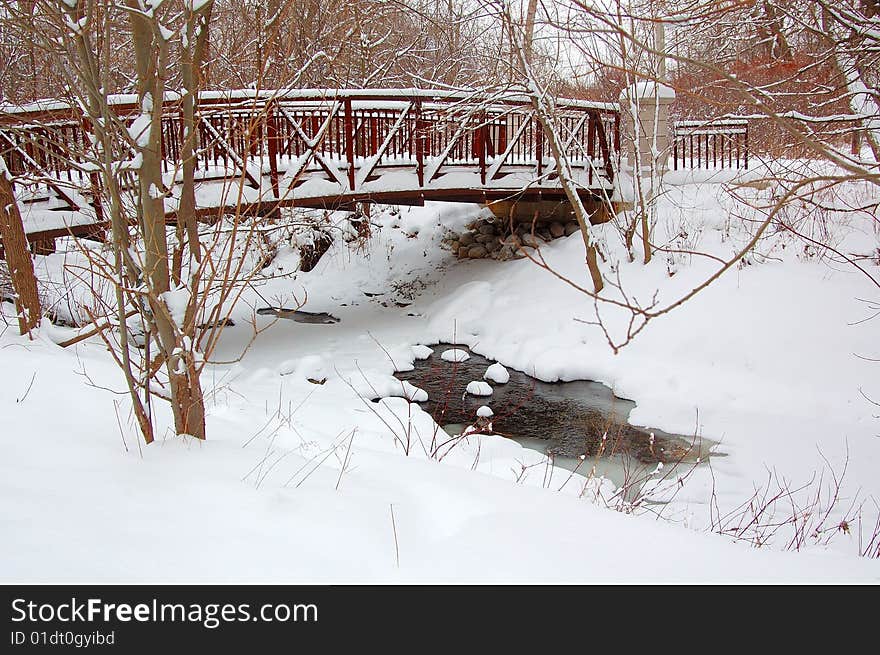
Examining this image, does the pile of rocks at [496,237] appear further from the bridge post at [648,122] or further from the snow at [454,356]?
the snow at [454,356]

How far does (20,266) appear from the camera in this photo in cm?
685

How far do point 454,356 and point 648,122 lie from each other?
4642 mm

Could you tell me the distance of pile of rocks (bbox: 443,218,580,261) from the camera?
12031mm

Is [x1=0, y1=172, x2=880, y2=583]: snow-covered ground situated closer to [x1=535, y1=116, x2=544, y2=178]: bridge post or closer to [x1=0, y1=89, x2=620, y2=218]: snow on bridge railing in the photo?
[x1=535, y1=116, x2=544, y2=178]: bridge post

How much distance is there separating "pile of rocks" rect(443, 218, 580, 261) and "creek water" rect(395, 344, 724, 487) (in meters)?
3.35

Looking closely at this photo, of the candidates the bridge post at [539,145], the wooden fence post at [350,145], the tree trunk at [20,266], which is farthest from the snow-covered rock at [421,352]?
the tree trunk at [20,266]

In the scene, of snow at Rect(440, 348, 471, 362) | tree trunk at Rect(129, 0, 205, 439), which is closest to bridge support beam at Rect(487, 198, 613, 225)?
snow at Rect(440, 348, 471, 362)

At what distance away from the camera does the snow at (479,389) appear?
26.2 ft

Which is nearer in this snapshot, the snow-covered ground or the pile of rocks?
the snow-covered ground

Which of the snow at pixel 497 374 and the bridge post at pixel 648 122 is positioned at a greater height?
the bridge post at pixel 648 122

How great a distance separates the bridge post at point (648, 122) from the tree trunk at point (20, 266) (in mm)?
7017

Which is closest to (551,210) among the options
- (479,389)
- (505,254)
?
(505,254)
